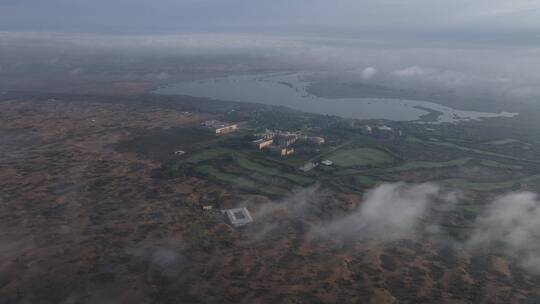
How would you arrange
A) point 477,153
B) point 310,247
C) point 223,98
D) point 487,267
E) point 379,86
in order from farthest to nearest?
point 379,86 → point 223,98 → point 477,153 → point 310,247 → point 487,267

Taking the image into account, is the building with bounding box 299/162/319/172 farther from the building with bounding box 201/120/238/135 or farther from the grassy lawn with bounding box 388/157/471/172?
the building with bounding box 201/120/238/135

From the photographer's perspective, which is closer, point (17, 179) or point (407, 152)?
point (17, 179)

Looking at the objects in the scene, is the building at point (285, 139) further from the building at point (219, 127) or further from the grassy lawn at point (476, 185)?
the grassy lawn at point (476, 185)

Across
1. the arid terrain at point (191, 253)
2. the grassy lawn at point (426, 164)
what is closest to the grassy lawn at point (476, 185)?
the grassy lawn at point (426, 164)

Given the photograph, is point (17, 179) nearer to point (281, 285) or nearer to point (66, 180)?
point (66, 180)

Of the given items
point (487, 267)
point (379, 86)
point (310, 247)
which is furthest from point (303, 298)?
point (379, 86)

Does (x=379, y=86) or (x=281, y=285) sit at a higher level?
(x=379, y=86)

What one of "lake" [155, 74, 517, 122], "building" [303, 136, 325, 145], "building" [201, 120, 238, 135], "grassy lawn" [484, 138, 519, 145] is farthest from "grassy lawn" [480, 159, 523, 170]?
"building" [201, 120, 238, 135]
